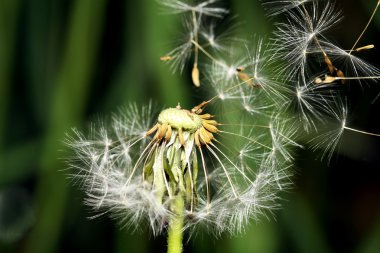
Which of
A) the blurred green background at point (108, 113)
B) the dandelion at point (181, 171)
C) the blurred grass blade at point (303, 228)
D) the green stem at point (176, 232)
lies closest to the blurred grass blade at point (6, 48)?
the blurred green background at point (108, 113)

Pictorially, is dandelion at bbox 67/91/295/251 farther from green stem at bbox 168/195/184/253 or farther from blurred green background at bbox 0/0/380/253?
blurred green background at bbox 0/0/380/253

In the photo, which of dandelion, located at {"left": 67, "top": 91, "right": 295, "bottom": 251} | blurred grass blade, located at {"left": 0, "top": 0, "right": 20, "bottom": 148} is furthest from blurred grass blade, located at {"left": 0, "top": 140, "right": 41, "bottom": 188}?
dandelion, located at {"left": 67, "top": 91, "right": 295, "bottom": 251}

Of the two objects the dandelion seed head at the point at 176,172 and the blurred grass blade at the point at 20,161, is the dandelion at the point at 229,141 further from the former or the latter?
the blurred grass blade at the point at 20,161

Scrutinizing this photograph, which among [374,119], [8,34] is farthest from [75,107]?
[374,119]

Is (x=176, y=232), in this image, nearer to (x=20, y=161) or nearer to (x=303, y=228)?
(x=303, y=228)

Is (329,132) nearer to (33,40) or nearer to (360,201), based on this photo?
(360,201)

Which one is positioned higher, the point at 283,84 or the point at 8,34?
the point at 8,34

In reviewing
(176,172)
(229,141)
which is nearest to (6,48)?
(229,141)
